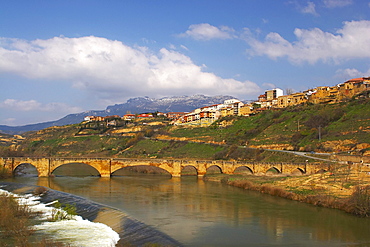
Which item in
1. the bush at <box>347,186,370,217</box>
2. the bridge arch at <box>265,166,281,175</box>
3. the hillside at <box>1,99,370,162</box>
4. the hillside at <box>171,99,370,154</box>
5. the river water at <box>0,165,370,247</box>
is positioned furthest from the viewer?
the hillside at <box>1,99,370,162</box>

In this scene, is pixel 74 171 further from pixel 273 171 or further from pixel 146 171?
pixel 273 171

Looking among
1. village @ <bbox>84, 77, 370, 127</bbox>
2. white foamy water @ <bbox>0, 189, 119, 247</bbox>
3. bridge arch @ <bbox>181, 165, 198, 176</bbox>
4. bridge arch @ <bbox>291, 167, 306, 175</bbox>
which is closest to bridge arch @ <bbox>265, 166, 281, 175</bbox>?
bridge arch @ <bbox>291, 167, 306, 175</bbox>

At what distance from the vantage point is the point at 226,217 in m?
26.2

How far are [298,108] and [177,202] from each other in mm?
59078

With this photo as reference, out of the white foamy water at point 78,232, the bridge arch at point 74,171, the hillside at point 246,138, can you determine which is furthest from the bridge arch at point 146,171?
the white foamy water at point 78,232

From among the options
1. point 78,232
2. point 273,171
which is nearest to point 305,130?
point 273,171

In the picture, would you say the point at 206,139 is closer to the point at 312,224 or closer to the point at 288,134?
the point at 288,134

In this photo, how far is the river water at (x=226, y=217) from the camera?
2040cm

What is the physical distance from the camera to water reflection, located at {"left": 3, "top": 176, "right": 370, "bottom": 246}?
806 inches

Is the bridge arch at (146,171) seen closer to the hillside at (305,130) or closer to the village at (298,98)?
the hillside at (305,130)

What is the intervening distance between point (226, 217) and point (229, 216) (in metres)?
0.47

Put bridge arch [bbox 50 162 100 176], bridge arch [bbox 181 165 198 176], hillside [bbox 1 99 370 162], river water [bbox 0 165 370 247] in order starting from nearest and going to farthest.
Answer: river water [bbox 0 165 370 247]
bridge arch [bbox 50 162 100 176]
hillside [bbox 1 99 370 162]
bridge arch [bbox 181 165 198 176]

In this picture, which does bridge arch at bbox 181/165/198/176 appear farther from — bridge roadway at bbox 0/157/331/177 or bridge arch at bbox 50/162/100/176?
bridge arch at bbox 50/162/100/176

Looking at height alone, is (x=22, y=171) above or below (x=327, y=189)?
below
